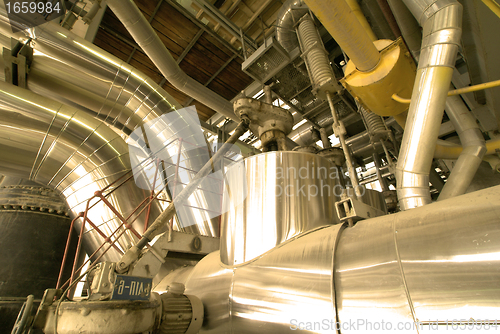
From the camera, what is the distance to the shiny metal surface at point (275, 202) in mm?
1562

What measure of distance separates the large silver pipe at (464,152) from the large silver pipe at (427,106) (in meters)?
0.61

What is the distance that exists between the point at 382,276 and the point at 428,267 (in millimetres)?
155

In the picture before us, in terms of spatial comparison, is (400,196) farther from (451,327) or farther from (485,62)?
(485,62)

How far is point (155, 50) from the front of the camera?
3578mm

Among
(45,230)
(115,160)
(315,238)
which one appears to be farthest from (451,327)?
(45,230)

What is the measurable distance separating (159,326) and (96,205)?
1.90m

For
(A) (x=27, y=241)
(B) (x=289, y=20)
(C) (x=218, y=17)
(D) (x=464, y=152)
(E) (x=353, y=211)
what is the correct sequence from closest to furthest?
(E) (x=353, y=211)
(D) (x=464, y=152)
(A) (x=27, y=241)
(B) (x=289, y=20)
(C) (x=218, y=17)

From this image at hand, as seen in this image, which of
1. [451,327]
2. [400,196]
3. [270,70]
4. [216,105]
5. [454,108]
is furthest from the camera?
[216,105]

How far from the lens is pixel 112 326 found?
1.27 metres

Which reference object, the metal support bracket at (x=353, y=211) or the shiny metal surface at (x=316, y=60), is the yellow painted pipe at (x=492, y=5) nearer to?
the shiny metal surface at (x=316, y=60)
